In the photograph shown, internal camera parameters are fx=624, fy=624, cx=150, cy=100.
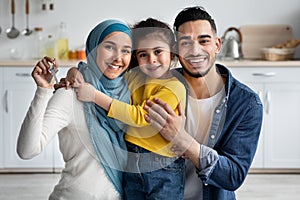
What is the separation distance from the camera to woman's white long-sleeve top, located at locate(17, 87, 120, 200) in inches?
66.2

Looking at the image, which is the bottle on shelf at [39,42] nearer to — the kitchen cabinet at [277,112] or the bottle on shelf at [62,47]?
the bottle on shelf at [62,47]

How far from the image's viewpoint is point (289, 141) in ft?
16.9

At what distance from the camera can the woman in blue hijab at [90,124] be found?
1640 millimetres

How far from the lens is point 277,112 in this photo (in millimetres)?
5152

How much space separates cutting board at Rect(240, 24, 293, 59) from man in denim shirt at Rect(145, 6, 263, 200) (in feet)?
11.6

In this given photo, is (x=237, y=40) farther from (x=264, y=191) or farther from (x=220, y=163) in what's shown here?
(x=220, y=163)

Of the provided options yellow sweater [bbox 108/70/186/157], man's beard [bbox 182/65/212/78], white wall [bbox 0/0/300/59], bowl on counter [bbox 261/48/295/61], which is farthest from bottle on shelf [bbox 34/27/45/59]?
yellow sweater [bbox 108/70/186/157]

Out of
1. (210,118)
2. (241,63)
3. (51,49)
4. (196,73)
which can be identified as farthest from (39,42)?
(196,73)

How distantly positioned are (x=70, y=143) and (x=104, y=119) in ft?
0.48

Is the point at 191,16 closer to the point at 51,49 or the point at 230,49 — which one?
the point at 230,49

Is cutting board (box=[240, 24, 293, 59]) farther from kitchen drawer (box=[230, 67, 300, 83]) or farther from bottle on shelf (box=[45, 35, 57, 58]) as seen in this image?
bottle on shelf (box=[45, 35, 57, 58])

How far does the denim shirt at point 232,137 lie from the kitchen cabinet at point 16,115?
10.6 feet

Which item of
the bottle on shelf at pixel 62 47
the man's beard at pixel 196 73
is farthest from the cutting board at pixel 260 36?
the man's beard at pixel 196 73

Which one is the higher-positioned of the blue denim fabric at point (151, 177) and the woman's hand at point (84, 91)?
the woman's hand at point (84, 91)
